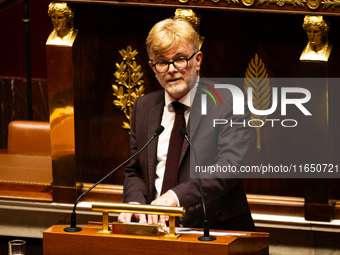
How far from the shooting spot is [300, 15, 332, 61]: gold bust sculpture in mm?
2992

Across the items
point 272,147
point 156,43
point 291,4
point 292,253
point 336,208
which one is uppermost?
point 291,4

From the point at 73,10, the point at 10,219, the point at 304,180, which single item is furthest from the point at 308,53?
the point at 10,219

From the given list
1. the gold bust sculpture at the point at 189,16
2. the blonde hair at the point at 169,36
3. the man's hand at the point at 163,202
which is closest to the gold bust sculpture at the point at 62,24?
the gold bust sculpture at the point at 189,16

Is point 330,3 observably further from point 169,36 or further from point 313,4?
point 169,36

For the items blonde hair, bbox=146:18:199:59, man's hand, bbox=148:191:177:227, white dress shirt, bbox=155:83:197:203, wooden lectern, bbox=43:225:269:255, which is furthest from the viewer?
white dress shirt, bbox=155:83:197:203

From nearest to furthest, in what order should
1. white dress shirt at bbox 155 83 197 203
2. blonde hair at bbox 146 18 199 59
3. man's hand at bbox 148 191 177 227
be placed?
man's hand at bbox 148 191 177 227, blonde hair at bbox 146 18 199 59, white dress shirt at bbox 155 83 197 203

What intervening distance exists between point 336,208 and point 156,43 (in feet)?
4.75

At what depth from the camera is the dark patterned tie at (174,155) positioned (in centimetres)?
247

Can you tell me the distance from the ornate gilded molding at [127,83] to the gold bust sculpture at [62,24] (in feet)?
1.03

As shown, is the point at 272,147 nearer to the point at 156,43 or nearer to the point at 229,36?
the point at 229,36

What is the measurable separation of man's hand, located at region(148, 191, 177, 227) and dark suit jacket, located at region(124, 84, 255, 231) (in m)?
0.07

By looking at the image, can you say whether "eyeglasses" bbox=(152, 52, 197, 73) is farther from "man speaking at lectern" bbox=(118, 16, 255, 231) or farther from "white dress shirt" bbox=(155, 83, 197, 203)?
"white dress shirt" bbox=(155, 83, 197, 203)

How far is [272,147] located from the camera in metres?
3.28

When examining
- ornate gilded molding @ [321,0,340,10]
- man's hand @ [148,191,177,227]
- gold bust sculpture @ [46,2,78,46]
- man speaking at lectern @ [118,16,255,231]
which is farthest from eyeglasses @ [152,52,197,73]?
gold bust sculpture @ [46,2,78,46]
